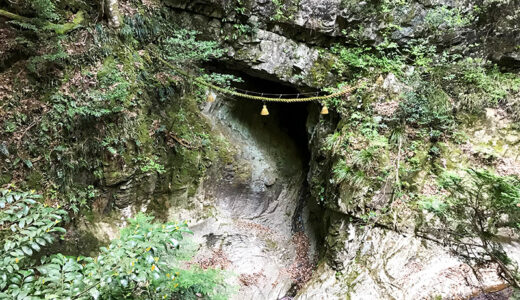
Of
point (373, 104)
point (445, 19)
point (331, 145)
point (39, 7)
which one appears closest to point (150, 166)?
point (39, 7)

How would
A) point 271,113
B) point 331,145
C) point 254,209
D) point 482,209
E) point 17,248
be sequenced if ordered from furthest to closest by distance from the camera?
point 271,113 < point 254,209 < point 331,145 < point 482,209 < point 17,248

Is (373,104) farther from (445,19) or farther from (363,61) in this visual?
(445,19)

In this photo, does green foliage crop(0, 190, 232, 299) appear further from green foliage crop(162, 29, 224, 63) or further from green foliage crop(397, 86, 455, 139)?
green foliage crop(397, 86, 455, 139)

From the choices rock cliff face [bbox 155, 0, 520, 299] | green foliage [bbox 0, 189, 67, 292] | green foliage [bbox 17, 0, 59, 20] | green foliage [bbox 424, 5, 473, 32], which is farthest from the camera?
green foliage [bbox 424, 5, 473, 32]

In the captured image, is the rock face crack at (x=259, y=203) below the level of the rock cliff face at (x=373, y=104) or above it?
below

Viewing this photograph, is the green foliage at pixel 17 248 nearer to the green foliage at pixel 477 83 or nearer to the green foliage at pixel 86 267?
the green foliage at pixel 86 267

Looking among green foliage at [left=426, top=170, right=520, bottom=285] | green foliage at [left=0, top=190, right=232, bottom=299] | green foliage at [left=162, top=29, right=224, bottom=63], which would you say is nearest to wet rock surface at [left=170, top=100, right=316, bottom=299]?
green foliage at [left=162, top=29, right=224, bottom=63]

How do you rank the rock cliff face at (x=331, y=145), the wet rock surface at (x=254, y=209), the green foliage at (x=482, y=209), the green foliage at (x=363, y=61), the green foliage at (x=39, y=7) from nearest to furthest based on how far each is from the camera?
the green foliage at (x=482, y=209), the green foliage at (x=39, y=7), the rock cliff face at (x=331, y=145), the wet rock surface at (x=254, y=209), the green foliage at (x=363, y=61)

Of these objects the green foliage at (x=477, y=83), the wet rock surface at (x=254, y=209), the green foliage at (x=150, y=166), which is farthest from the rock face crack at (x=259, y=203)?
the green foliage at (x=477, y=83)

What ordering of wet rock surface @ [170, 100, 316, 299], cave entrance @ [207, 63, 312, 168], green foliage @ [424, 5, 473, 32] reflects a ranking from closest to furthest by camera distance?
green foliage @ [424, 5, 473, 32], wet rock surface @ [170, 100, 316, 299], cave entrance @ [207, 63, 312, 168]

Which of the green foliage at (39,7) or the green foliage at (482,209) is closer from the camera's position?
the green foliage at (482,209)

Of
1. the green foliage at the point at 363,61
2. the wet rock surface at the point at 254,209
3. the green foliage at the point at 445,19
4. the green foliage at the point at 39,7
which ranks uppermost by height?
the green foliage at the point at 445,19

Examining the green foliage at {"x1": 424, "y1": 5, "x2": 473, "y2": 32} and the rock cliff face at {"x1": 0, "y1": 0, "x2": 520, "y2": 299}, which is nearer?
the rock cliff face at {"x1": 0, "y1": 0, "x2": 520, "y2": 299}

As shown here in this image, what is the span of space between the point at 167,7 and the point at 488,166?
25.6 ft
